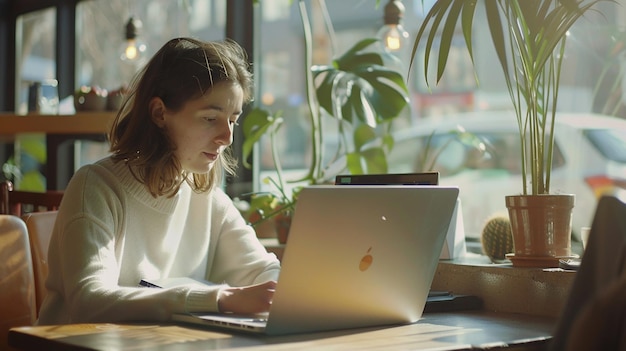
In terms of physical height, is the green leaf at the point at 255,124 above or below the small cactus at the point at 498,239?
above

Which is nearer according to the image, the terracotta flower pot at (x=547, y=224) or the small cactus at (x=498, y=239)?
the terracotta flower pot at (x=547, y=224)

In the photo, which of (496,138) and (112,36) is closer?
(496,138)

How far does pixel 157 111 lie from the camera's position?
7.14 feet

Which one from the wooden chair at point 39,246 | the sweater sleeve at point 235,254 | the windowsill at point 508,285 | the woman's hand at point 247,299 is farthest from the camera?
the wooden chair at point 39,246

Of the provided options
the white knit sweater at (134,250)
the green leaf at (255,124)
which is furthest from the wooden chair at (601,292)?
the green leaf at (255,124)

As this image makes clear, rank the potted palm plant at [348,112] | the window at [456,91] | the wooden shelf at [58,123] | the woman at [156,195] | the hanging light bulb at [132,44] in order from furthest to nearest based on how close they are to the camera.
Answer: the hanging light bulb at [132,44]
the wooden shelf at [58,123]
the potted palm plant at [348,112]
the window at [456,91]
the woman at [156,195]

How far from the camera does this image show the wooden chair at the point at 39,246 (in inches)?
95.5

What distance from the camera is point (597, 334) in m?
1.21

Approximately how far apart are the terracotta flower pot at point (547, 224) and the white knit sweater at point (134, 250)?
24.7 inches

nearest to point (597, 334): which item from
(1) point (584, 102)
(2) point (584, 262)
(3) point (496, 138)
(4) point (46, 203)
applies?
(2) point (584, 262)

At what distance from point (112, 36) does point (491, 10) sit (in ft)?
9.36

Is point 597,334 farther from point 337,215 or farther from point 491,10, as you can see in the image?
point 491,10

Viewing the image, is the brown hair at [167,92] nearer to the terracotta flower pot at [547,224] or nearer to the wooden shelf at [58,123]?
the terracotta flower pot at [547,224]

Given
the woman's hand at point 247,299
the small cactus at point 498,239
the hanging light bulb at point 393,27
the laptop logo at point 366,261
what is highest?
the hanging light bulb at point 393,27
